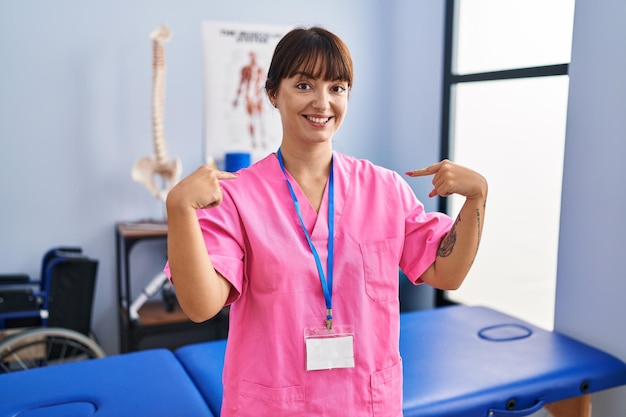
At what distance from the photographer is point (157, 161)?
2725mm

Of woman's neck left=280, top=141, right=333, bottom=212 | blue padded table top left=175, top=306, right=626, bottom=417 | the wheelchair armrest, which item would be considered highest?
woman's neck left=280, top=141, right=333, bottom=212

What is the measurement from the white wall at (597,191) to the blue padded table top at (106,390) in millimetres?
1350

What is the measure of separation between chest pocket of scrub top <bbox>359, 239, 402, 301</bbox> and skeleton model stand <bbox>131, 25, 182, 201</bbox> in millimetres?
1830

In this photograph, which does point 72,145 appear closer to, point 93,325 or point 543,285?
point 93,325

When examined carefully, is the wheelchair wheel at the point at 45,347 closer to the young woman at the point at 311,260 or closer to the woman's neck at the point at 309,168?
the young woman at the point at 311,260

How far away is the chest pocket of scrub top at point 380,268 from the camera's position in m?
1.08

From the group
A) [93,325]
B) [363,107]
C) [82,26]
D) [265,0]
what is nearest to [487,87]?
[363,107]

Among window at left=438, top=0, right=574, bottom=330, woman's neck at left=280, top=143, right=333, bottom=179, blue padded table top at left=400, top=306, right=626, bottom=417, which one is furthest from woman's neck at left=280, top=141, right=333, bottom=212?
window at left=438, top=0, right=574, bottom=330

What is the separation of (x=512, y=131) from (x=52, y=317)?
7.19 ft

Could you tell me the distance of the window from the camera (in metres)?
2.32

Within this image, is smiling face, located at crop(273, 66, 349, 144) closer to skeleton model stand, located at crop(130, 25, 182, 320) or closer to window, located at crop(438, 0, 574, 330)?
window, located at crop(438, 0, 574, 330)

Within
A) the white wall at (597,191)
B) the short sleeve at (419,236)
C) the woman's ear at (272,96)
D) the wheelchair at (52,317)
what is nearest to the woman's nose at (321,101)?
the woman's ear at (272,96)

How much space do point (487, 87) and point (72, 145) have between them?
6.78 ft

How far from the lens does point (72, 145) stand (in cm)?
276
